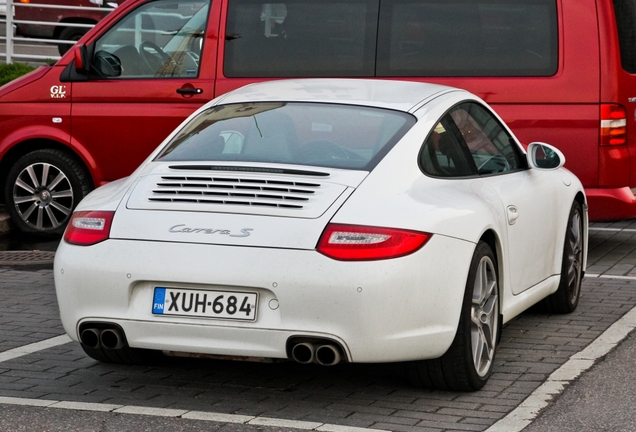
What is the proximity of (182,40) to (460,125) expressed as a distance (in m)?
4.53

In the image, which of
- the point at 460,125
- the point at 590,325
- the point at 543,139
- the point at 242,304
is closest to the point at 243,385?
the point at 242,304

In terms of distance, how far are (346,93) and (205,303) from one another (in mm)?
1647

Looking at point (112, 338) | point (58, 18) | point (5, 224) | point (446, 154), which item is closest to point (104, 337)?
point (112, 338)

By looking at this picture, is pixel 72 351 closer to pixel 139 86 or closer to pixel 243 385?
pixel 243 385

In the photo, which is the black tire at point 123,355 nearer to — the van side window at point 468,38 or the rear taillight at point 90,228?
the rear taillight at point 90,228

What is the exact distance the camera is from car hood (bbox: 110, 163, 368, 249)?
5016mm

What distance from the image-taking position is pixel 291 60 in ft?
33.0

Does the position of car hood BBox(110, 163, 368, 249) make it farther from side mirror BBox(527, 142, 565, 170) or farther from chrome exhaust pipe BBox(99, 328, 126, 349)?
side mirror BBox(527, 142, 565, 170)

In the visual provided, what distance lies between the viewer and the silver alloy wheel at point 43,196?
10641 mm

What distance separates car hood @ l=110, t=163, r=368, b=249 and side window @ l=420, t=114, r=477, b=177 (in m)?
0.46

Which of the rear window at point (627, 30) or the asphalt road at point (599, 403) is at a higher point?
the rear window at point (627, 30)

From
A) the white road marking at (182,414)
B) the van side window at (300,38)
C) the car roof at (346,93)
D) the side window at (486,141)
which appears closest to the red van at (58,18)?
the van side window at (300,38)

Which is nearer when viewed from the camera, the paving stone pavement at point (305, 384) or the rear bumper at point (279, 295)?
the rear bumper at point (279, 295)

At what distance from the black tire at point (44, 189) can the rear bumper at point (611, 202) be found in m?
4.27
